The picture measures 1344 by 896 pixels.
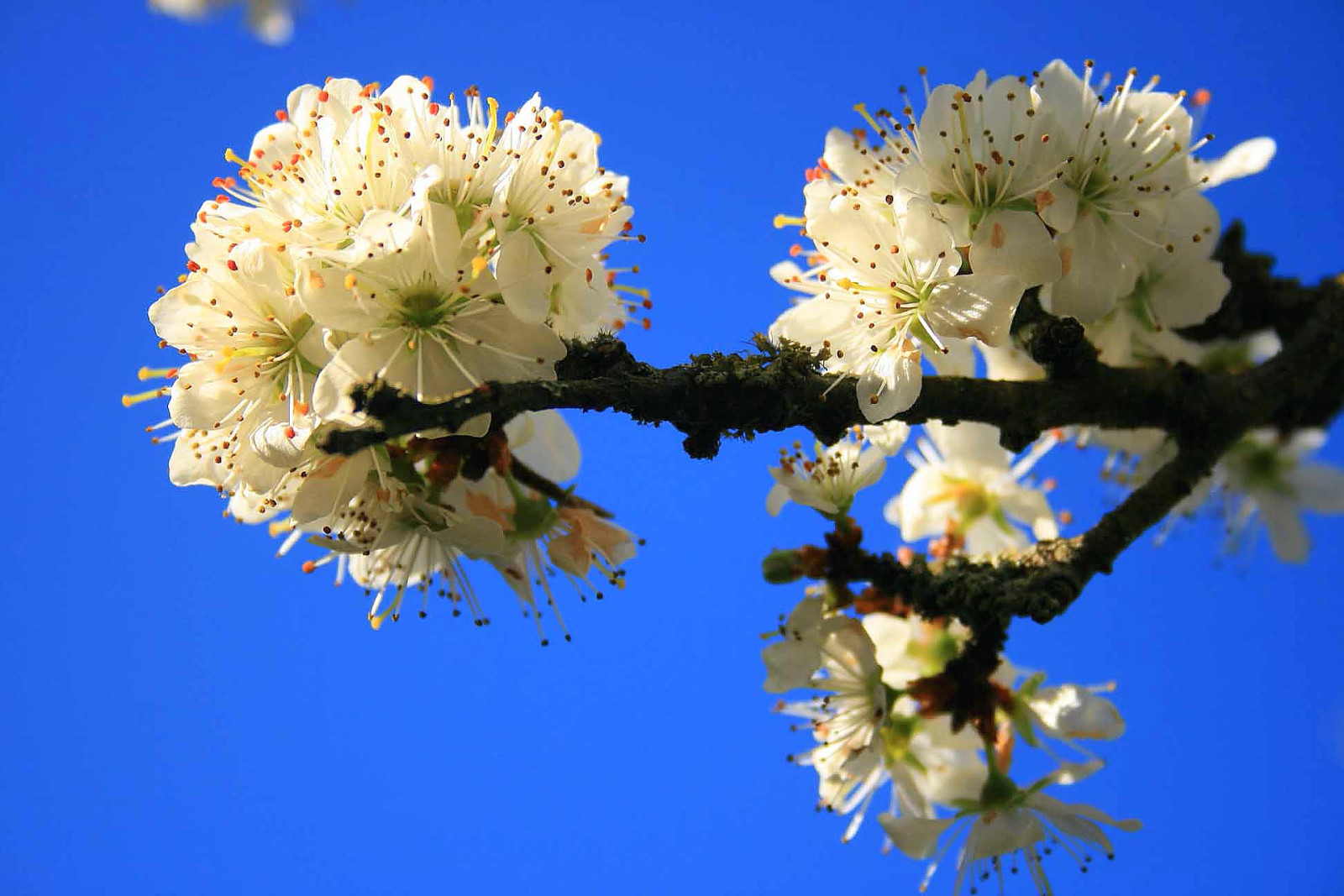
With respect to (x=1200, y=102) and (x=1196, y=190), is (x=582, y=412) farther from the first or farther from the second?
(x=1200, y=102)

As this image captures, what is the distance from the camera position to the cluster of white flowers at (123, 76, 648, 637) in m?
2.18

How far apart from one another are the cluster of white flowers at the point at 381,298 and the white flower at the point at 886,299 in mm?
494

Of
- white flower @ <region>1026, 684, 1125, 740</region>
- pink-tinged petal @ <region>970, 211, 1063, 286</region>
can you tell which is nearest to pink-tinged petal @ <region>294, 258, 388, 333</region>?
pink-tinged petal @ <region>970, 211, 1063, 286</region>

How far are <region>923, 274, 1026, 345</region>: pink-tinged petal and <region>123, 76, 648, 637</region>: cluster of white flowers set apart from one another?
0.74 m

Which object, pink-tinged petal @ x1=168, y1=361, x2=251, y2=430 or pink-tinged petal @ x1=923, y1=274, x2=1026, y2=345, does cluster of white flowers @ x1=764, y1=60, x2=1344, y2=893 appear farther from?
pink-tinged petal @ x1=168, y1=361, x2=251, y2=430

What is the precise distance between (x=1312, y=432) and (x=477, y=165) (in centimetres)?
373

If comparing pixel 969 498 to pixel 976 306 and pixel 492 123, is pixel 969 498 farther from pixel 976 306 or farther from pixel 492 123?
pixel 492 123

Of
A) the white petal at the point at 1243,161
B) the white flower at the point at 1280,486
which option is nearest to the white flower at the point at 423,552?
the white petal at the point at 1243,161

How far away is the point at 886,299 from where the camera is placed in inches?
102

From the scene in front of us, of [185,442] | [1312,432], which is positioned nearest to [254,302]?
[185,442]

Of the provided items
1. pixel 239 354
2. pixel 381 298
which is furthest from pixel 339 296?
pixel 239 354

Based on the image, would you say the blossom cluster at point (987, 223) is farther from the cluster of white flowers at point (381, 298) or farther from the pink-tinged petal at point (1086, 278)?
the cluster of white flowers at point (381, 298)

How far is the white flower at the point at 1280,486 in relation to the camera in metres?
4.63

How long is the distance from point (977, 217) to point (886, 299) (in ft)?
0.89
